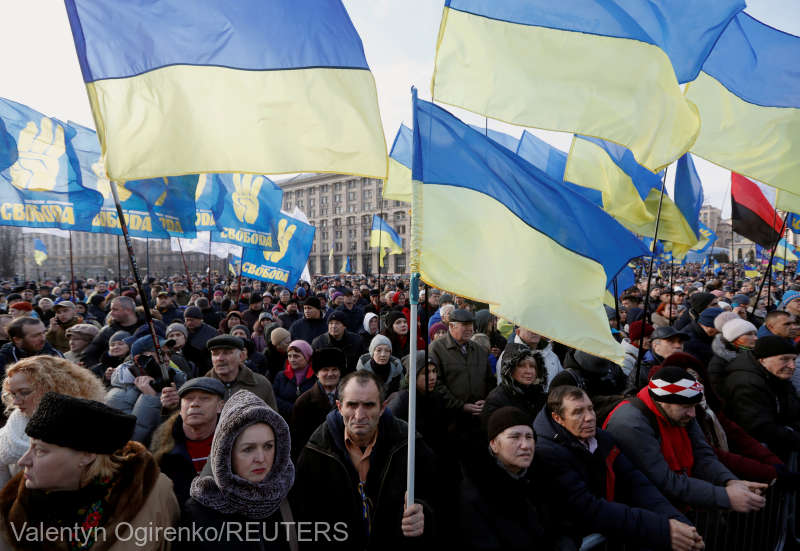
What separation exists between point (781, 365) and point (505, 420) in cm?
288

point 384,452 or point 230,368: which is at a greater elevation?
point 230,368

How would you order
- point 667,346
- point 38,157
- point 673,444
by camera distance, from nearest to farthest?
point 673,444, point 667,346, point 38,157

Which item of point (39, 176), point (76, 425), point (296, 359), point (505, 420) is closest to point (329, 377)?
point (296, 359)

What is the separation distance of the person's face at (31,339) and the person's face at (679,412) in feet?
17.2

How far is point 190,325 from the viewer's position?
6762 millimetres

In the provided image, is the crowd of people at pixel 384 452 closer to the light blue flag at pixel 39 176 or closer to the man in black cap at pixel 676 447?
the man in black cap at pixel 676 447

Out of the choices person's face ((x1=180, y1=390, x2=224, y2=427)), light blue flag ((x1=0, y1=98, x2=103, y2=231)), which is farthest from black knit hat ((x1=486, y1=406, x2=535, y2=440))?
light blue flag ((x1=0, y1=98, x2=103, y2=231))

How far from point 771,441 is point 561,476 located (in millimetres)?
2240

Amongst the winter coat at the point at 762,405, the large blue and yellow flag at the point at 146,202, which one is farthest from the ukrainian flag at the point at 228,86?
the large blue and yellow flag at the point at 146,202

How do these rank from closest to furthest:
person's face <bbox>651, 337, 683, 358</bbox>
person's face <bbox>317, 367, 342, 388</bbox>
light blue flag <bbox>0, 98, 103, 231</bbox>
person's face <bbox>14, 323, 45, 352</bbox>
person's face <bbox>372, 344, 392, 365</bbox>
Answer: person's face <bbox>317, 367, 342, 388</bbox>
person's face <bbox>14, 323, 45, 352</bbox>
person's face <bbox>651, 337, 683, 358</bbox>
person's face <bbox>372, 344, 392, 365</bbox>
light blue flag <bbox>0, 98, 103, 231</bbox>

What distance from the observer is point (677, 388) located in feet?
10.6

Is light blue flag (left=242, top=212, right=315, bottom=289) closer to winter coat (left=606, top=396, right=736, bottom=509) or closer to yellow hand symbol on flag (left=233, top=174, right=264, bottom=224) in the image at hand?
yellow hand symbol on flag (left=233, top=174, right=264, bottom=224)

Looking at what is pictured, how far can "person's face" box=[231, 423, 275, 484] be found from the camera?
2205 millimetres

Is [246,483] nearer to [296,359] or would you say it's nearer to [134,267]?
[134,267]
